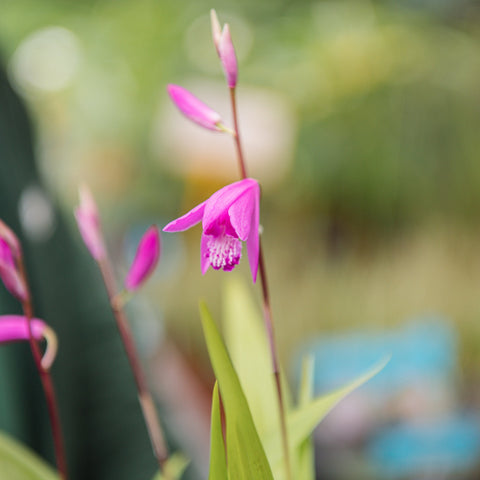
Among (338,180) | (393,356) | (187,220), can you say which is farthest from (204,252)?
(338,180)

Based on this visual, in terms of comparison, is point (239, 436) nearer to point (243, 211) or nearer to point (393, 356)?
point (243, 211)

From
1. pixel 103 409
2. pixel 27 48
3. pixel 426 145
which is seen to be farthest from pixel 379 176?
pixel 27 48

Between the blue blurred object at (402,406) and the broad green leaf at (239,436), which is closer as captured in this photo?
the broad green leaf at (239,436)

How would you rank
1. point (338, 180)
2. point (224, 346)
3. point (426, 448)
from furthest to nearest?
point (338, 180), point (426, 448), point (224, 346)

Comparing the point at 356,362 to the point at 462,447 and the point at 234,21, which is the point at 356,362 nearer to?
the point at 462,447

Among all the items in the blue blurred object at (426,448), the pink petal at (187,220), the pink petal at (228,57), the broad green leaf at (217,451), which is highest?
the pink petal at (228,57)

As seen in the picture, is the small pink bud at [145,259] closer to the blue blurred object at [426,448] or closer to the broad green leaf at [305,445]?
the broad green leaf at [305,445]

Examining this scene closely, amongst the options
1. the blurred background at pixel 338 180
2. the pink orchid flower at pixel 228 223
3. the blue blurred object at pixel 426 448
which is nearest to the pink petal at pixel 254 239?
the pink orchid flower at pixel 228 223

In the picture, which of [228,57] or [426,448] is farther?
[426,448]

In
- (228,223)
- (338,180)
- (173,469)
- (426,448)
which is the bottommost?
(426,448)
